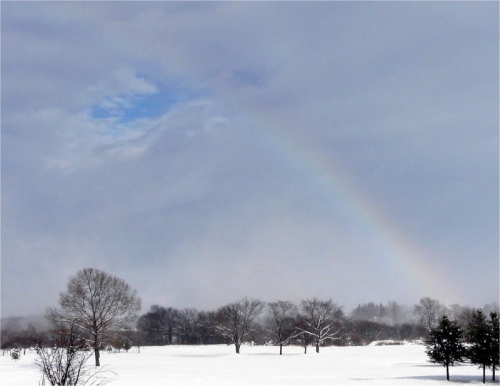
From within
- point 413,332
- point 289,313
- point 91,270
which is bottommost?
point 413,332

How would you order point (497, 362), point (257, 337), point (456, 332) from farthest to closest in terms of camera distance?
point (257, 337) < point (456, 332) < point (497, 362)

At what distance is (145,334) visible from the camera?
174625 mm

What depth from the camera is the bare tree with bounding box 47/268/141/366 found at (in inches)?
2335

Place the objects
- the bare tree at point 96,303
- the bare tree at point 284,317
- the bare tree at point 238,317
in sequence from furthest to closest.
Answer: the bare tree at point 284,317 → the bare tree at point 238,317 → the bare tree at point 96,303

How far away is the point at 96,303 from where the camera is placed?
2352 inches

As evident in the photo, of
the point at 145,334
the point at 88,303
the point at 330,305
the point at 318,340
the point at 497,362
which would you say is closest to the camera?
the point at 497,362

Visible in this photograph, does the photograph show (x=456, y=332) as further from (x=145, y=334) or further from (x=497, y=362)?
(x=145, y=334)

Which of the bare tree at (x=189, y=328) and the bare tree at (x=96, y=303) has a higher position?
the bare tree at (x=96, y=303)

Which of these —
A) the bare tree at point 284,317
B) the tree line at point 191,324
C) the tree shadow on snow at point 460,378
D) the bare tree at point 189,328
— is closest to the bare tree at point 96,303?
the tree line at point 191,324

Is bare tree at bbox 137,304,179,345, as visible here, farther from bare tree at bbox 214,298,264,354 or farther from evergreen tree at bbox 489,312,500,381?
evergreen tree at bbox 489,312,500,381

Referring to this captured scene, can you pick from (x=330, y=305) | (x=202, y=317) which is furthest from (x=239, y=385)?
(x=202, y=317)

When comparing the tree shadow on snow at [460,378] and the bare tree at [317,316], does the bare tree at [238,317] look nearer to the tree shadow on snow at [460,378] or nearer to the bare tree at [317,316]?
the bare tree at [317,316]

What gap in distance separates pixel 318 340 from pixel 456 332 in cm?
6307

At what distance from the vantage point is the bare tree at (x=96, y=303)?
5932cm
